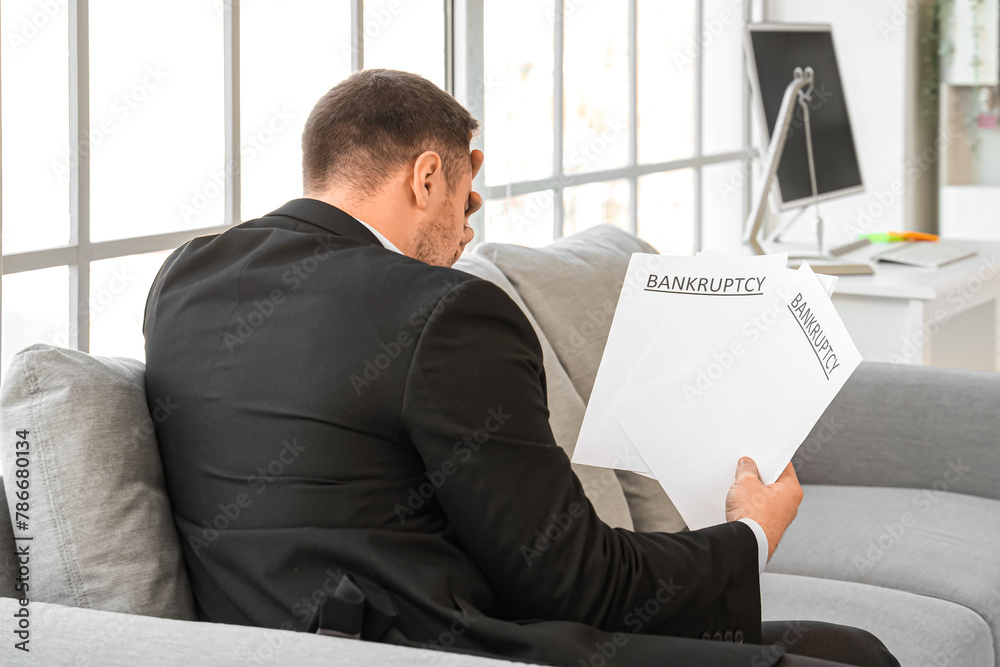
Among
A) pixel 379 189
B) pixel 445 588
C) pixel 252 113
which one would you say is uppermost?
pixel 252 113

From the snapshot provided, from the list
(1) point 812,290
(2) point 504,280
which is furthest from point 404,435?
(2) point 504,280

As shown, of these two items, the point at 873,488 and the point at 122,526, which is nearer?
the point at 122,526

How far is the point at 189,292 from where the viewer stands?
1.06 metres

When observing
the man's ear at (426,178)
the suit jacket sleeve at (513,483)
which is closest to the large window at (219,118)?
the man's ear at (426,178)

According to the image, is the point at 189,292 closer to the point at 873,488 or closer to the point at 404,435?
the point at 404,435

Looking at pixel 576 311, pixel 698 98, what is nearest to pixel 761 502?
pixel 576 311

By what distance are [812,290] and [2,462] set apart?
867mm

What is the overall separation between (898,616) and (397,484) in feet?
2.98

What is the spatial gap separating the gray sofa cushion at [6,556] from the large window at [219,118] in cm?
54

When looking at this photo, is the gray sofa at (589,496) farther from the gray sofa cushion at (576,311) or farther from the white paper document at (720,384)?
the white paper document at (720,384)

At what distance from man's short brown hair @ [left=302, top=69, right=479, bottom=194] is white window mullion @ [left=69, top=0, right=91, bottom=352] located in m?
0.55

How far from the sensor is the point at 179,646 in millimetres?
853

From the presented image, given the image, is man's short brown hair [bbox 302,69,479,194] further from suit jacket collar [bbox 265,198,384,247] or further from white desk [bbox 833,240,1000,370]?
white desk [bbox 833,240,1000,370]

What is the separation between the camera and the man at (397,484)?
912 mm
